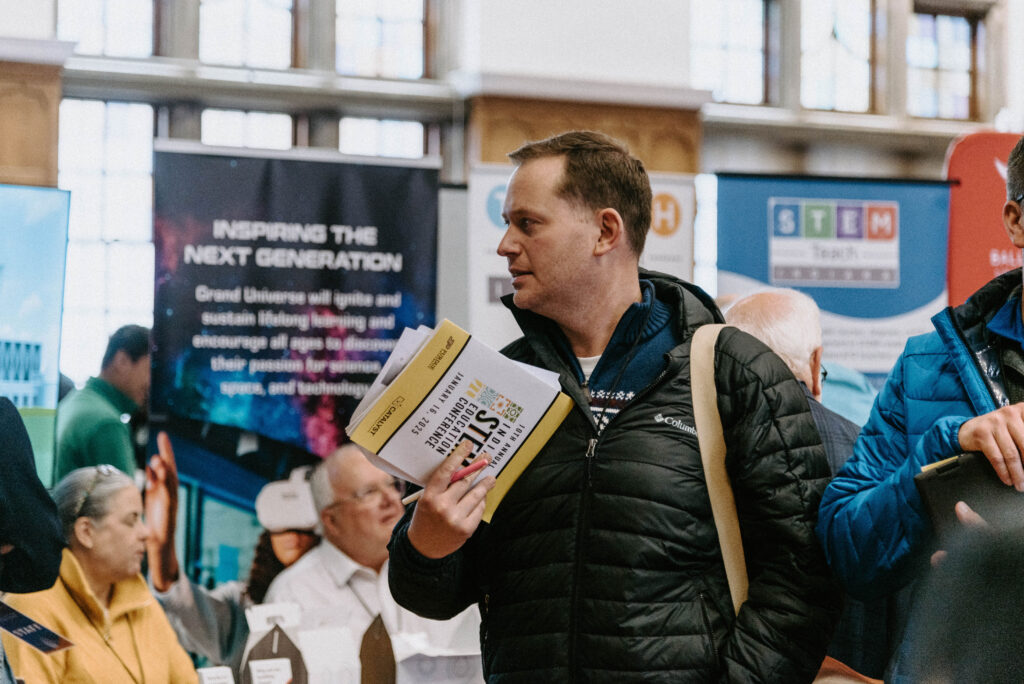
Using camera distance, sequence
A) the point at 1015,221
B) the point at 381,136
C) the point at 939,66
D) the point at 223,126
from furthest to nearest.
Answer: the point at 939,66 → the point at 381,136 → the point at 223,126 → the point at 1015,221

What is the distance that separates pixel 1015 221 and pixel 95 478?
12.6ft

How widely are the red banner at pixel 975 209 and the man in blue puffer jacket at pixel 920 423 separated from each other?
4086mm

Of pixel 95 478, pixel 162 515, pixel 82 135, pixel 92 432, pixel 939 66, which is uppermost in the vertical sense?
pixel 939 66

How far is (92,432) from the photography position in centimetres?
449

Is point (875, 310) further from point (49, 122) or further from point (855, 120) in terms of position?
point (49, 122)

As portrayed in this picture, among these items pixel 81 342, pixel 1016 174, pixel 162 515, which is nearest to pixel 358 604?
pixel 162 515

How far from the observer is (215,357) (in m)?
4.39

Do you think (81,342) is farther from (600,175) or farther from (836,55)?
(836,55)

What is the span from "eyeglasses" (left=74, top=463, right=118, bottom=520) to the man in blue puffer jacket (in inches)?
138

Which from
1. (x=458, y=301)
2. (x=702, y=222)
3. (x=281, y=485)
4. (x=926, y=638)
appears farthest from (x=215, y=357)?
(x=702, y=222)

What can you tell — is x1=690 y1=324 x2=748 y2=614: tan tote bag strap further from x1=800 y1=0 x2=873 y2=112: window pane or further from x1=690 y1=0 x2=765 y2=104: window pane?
x1=800 y1=0 x2=873 y2=112: window pane

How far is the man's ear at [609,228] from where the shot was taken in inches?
73.6

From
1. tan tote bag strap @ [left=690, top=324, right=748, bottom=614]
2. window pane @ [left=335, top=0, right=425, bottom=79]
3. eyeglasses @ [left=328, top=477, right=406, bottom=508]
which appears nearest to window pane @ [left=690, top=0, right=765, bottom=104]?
window pane @ [left=335, top=0, right=425, bottom=79]

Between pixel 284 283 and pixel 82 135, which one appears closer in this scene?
pixel 284 283
